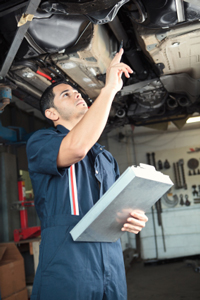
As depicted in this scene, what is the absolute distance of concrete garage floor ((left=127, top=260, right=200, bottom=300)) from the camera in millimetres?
3645

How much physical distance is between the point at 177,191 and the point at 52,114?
5285 millimetres

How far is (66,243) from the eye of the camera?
1.13 m

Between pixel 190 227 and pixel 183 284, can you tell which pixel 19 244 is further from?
pixel 190 227

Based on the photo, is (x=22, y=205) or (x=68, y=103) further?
(x=22, y=205)

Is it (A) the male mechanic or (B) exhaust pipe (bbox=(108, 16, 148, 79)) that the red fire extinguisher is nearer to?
Result: (B) exhaust pipe (bbox=(108, 16, 148, 79))

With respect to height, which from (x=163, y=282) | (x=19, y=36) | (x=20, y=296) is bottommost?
(x=163, y=282)

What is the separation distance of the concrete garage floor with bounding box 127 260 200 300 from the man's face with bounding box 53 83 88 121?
2993 millimetres

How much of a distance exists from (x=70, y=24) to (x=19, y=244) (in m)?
2.69

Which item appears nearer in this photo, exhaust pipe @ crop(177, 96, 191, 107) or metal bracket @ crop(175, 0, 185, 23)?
metal bracket @ crop(175, 0, 185, 23)

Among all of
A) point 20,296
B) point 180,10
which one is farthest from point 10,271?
point 180,10

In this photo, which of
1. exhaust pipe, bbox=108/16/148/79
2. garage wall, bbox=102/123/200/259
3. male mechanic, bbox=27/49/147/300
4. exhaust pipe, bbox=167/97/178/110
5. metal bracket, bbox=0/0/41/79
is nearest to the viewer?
male mechanic, bbox=27/49/147/300

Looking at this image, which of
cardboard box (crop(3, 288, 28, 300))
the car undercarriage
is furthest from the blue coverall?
cardboard box (crop(3, 288, 28, 300))

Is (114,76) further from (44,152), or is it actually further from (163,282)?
(163,282)

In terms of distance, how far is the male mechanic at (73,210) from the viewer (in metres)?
1.07
